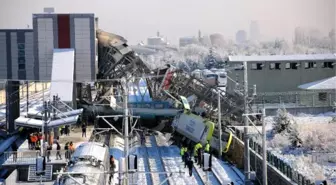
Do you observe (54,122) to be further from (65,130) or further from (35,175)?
(65,130)

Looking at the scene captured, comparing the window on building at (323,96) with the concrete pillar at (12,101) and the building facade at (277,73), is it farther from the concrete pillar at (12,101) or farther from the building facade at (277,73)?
the concrete pillar at (12,101)

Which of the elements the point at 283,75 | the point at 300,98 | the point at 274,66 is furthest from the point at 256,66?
the point at 300,98

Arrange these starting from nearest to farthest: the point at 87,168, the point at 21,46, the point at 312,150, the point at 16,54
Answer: the point at 87,168, the point at 312,150, the point at 16,54, the point at 21,46

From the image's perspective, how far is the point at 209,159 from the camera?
54.1 feet

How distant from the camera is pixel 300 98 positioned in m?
50.0

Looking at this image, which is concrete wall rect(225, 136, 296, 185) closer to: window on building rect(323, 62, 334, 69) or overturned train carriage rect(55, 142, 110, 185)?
overturned train carriage rect(55, 142, 110, 185)

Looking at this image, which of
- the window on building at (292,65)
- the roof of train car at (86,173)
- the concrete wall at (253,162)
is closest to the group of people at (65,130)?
the concrete wall at (253,162)

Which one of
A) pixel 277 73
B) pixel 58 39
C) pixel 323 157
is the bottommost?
pixel 323 157

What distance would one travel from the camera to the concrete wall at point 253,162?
73.1ft

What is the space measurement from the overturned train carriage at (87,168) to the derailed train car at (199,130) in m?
10.6

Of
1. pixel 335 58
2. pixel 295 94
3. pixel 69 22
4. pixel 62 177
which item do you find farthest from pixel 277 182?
pixel 335 58

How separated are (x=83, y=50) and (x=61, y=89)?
385 centimetres

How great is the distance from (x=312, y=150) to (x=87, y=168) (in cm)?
1569

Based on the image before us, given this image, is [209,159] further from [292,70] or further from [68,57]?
[292,70]
